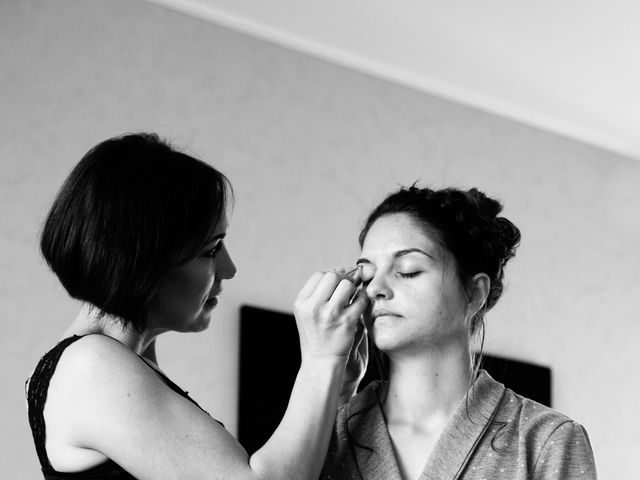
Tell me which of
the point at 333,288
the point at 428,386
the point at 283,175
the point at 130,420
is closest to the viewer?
the point at 130,420

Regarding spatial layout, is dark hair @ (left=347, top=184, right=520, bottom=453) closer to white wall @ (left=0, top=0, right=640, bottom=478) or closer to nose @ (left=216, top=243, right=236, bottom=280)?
nose @ (left=216, top=243, right=236, bottom=280)

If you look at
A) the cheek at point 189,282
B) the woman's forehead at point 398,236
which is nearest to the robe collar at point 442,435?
the woman's forehead at point 398,236

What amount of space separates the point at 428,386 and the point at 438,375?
0.02m

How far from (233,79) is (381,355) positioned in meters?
1.90

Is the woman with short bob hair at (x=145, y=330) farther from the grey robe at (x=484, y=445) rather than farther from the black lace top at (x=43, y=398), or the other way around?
the grey robe at (x=484, y=445)

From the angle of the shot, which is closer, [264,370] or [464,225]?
[464,225]

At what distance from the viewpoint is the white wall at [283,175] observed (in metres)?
3.03

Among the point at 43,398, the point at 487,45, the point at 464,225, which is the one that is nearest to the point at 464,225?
the point at 464,225

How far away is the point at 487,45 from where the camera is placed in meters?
3.96

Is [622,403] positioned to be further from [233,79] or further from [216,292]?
[216,292]

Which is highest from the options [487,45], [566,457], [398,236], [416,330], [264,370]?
[487,45]

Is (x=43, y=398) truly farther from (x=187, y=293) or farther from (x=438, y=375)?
(x=438, y=375)

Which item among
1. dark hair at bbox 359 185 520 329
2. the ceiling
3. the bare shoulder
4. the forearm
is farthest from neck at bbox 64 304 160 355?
the ceiling

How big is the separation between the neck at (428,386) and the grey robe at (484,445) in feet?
0.10
